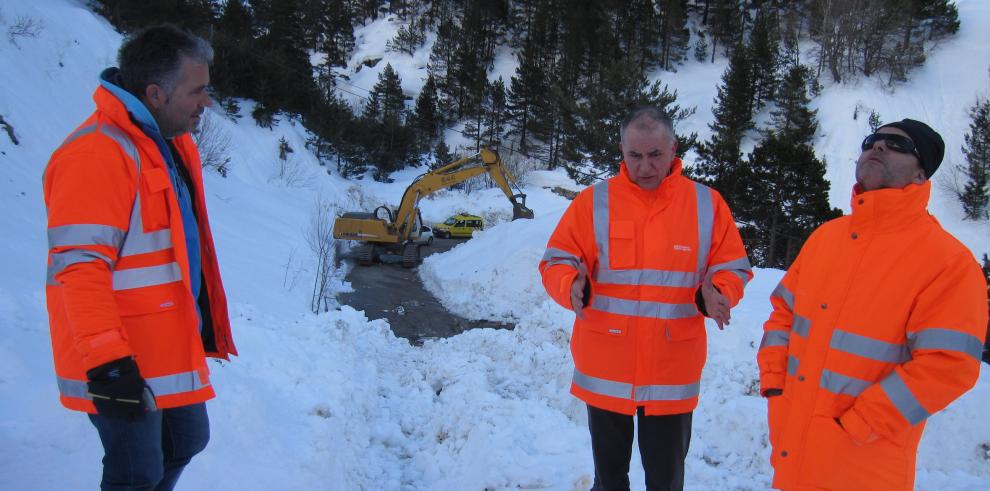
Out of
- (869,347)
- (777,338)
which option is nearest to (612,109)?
(777,338)

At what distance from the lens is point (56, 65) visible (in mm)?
13938

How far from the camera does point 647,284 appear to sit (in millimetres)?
2510

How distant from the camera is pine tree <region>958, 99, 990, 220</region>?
25203mm

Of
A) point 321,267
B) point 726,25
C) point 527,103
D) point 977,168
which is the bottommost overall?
point 321,267

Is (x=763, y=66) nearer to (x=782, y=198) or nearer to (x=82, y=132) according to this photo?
(x=782, y=198)

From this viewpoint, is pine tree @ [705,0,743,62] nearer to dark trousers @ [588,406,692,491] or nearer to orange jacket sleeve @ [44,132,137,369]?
dark trousers @ [588,406,692,491]

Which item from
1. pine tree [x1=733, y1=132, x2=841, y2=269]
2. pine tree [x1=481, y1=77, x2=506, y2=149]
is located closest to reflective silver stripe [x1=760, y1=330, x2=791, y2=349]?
pine tree [x1=733, y1=132, x2=841, y2=269]

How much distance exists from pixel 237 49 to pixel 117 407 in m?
33.9

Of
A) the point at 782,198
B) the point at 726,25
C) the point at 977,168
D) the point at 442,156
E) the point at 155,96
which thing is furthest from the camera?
the point at 726,25

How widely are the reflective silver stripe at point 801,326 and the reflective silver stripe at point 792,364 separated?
4.2 inches

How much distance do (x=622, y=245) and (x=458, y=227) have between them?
2301 centimetres

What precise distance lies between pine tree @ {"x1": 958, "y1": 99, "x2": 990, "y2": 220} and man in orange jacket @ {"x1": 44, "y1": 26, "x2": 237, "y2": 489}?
106ft

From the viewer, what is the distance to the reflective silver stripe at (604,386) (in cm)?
252

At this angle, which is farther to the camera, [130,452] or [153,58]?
[153,58]
